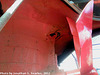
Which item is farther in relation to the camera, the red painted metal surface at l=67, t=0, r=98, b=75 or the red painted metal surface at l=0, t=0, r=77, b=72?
the red painted metal surface at l=0, t=0, r=77, b=72

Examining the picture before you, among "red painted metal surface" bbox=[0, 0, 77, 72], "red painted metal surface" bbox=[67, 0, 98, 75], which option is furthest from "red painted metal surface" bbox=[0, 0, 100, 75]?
"red painted metal surface" bbox=[67, 0, 98, 75]

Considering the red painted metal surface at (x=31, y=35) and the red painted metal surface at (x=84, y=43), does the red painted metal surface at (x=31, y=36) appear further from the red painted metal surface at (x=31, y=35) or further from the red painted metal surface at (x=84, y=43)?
the red painted metal surface at (x=84, y=43)

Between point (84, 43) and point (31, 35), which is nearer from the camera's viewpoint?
point (84, 43)

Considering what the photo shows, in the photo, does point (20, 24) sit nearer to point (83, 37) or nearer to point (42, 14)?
point (42, 14)

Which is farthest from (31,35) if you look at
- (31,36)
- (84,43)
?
(84,43)

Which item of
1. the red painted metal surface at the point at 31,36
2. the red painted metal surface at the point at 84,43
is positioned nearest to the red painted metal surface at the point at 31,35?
the red painted metal surface at the point at 31,36

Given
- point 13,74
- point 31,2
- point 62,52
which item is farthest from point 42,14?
point 62,52

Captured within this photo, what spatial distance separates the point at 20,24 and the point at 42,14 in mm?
1014

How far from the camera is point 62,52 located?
768 cm

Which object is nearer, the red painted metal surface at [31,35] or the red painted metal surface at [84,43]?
the red painted metal surface at [84,43]

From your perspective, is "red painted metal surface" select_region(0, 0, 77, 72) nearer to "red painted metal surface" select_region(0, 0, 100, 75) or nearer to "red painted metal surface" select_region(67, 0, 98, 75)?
"red painted metal surface" select_region(0, 0, 100, 75)

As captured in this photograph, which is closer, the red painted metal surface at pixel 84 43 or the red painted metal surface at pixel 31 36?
the red painted metal surface at pixel 84 43

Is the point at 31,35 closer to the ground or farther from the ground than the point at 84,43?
farther from the ground

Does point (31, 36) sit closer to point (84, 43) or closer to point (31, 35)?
point (31, 35)
